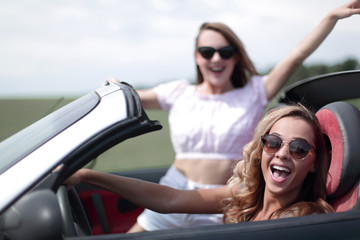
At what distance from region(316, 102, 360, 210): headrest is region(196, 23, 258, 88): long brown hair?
3.41ft

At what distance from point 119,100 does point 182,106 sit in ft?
4.55

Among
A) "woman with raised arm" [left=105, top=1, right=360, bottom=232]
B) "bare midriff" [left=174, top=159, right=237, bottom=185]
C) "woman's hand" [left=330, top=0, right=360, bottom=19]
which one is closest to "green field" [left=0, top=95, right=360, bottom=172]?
"woman with raised arm" [left=105, top=1, right=360, bottom=232]

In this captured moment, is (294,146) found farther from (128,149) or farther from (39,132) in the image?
(128,149)

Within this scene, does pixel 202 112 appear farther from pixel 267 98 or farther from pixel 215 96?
pixel 267 98

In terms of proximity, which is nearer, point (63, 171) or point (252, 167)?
point (63, 171)

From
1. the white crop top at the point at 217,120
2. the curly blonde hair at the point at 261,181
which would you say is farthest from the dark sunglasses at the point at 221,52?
the curly blonde hair at the point at 261,181

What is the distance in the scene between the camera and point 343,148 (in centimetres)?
181

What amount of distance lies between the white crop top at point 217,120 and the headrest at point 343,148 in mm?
771

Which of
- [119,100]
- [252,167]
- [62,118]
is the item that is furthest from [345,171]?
[62,118]

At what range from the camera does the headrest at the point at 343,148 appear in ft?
5.80

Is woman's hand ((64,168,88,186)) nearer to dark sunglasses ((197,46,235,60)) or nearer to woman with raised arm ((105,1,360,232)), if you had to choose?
woman with raised arm ((105,1,360,232))

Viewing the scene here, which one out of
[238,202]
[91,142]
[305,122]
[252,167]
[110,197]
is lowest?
[110,197]

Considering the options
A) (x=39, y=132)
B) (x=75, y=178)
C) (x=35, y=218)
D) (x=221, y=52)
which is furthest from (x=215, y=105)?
(x=35, y=218)

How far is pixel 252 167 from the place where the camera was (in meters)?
2.01
